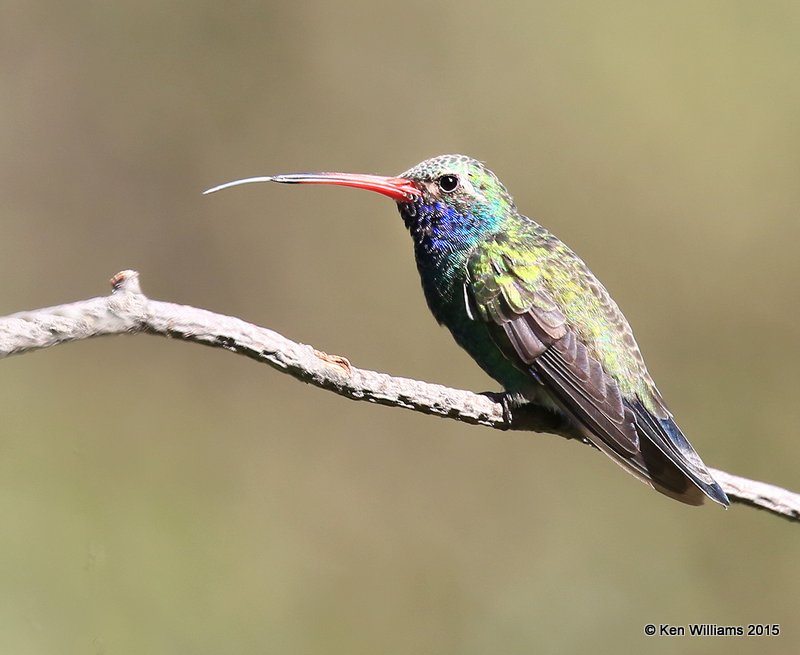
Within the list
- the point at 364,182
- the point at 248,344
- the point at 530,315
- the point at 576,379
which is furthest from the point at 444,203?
the point at 248,344

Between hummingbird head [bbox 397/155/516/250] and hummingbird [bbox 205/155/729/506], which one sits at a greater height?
hummingbird head [bbox 397/155/516/250]

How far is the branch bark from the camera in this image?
1996 millimetres

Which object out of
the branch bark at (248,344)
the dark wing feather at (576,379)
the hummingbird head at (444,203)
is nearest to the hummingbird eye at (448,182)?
the hummingbird head at (444,203)

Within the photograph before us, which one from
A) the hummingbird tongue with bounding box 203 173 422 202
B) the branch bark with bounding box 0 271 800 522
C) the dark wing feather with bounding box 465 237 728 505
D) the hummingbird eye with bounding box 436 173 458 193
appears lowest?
the branch bark with bounding box 0 271 800 522

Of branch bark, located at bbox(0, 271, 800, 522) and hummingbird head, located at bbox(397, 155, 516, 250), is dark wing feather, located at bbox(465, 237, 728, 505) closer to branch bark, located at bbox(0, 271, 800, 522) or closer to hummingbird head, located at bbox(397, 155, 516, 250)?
hummingbird head, located at bbox(397, 155, 516, 250)

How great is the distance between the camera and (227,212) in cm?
700

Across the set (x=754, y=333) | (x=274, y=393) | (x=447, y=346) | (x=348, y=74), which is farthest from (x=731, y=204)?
(x=274, y=393)

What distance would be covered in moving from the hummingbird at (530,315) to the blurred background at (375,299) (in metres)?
2.64

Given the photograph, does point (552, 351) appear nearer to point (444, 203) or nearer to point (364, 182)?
point (444, 203)

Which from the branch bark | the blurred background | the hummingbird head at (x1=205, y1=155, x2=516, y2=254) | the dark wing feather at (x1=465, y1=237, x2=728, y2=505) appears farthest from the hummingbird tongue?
the blurred background

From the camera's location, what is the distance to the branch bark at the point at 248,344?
200cm

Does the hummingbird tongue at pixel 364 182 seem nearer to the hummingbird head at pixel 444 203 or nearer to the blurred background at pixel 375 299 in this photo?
the hummingbird head at pixel 444 203

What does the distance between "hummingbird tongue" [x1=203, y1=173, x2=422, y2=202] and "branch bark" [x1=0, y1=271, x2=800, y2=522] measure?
104 centimetres

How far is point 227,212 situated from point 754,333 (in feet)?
12.8
